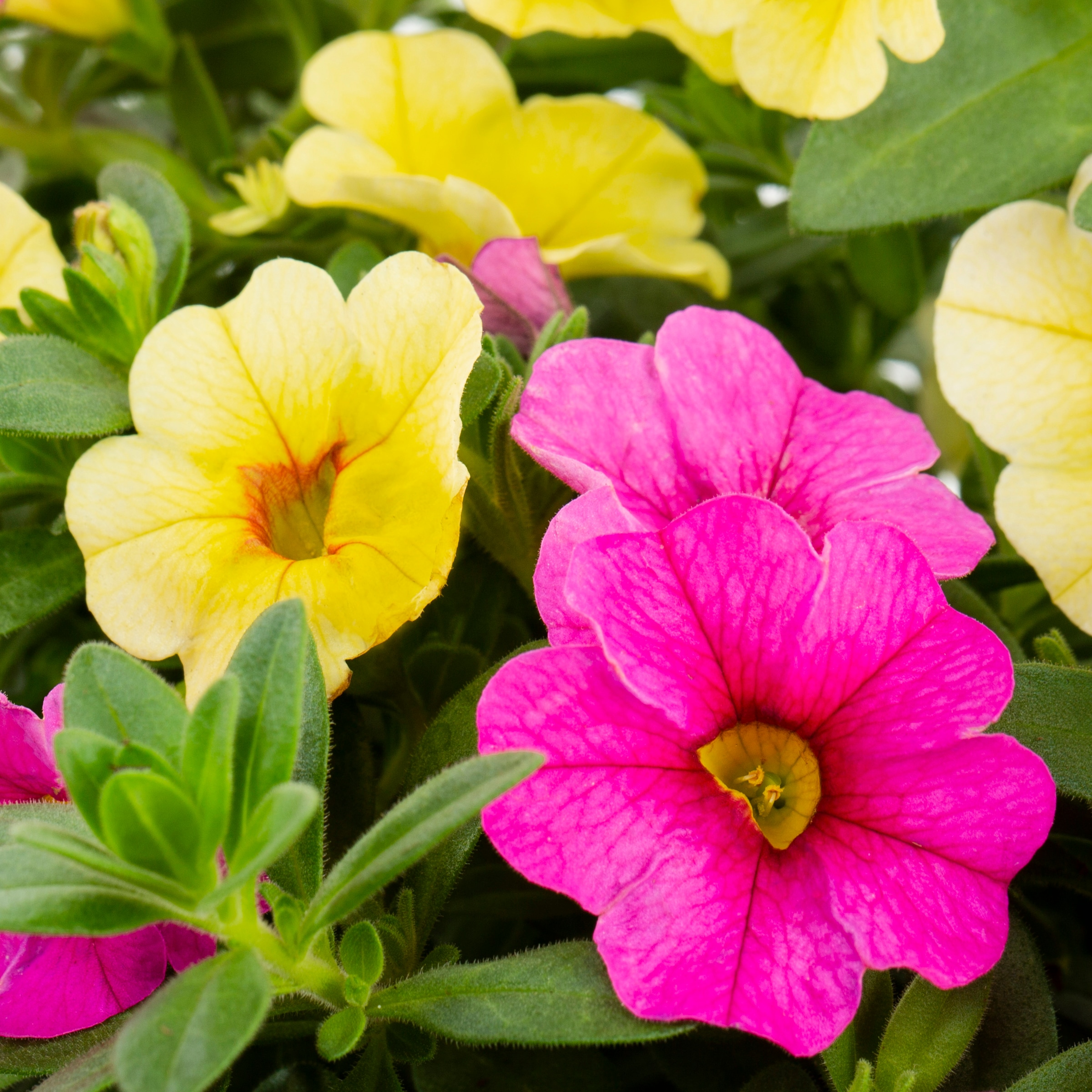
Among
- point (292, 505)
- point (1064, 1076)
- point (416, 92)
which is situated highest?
point (416, 92)

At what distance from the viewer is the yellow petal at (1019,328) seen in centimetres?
67

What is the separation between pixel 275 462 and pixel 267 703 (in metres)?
0.20

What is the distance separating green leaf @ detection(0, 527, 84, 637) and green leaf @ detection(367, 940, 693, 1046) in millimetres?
312

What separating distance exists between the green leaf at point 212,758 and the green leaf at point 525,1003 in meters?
0.13

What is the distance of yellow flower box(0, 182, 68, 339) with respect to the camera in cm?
80

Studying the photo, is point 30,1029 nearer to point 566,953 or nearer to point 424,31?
point 566,953

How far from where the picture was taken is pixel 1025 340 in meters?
0.67

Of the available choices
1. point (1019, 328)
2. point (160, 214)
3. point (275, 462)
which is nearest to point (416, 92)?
point (160, 214)

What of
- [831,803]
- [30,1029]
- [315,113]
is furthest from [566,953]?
[315,113]

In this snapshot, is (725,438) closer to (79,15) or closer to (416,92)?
(416,92)

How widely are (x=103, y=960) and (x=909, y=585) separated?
398 millimetres

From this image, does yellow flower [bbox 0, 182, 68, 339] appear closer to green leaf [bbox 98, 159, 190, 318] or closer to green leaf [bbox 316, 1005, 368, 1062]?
green leaf [bbox 98, 159, 190, 318]

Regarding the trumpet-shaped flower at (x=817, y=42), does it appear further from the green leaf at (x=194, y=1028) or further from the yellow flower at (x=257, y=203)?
the green leaf at (x=194, y=1028)

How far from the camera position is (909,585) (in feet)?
1.70
